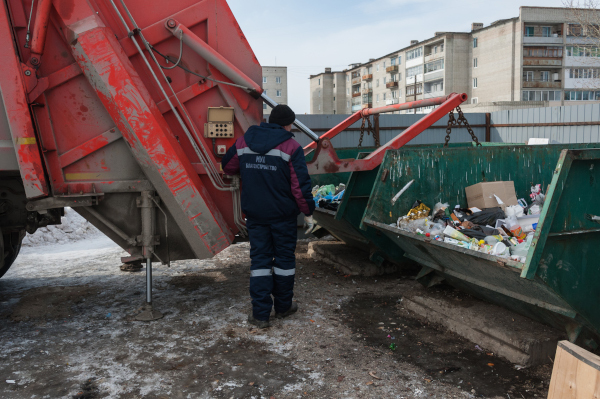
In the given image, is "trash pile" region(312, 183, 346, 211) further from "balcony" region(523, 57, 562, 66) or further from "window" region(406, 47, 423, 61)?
"window" region(406, 47, 423, 61)

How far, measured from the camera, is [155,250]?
388 centimetres

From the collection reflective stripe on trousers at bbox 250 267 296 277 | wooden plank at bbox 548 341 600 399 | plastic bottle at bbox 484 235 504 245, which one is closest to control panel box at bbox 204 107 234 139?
reflective stripe on trousers at bbox 250 267 296 277

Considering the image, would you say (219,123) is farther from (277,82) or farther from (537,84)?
(277,82)

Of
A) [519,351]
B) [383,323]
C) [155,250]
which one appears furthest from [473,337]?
[155,250]

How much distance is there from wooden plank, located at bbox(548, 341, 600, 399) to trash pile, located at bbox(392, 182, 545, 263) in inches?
46.1

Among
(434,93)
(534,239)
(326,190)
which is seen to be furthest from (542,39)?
(534,239)

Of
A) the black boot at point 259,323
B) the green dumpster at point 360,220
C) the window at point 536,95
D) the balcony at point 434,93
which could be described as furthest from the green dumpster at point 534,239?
the balcony at point 434,93

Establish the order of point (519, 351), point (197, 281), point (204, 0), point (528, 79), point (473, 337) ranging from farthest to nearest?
1. point (528, 79)
2. point (197, 281)
3. point (204, 0)
4. point (473, 337)
5. point (519, 351)

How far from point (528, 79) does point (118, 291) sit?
48.3m

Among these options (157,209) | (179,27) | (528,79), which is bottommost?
(157,209)

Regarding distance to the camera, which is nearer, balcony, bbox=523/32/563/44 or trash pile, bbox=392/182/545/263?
trash pile, bbox=392/182/545/263

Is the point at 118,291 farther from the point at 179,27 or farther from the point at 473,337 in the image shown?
the point at 473,337

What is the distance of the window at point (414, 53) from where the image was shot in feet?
166

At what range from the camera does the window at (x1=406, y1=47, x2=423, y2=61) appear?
166ft
